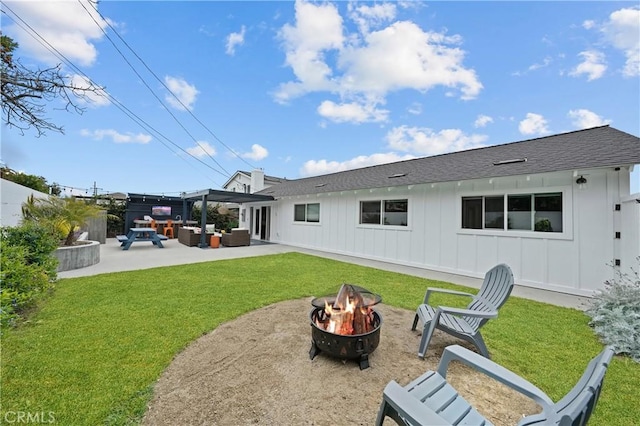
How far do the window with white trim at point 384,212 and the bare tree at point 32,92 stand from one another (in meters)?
8.90

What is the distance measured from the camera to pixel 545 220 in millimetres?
6617

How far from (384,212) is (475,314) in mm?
7451

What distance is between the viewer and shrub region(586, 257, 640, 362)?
346 cm

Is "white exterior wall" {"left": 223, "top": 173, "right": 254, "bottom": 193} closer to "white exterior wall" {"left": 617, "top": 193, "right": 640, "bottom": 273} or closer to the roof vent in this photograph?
the roof vent

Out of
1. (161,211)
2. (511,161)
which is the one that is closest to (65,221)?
(161,211)

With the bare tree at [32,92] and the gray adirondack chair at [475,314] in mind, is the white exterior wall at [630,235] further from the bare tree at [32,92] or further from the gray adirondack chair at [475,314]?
the bare tree at [32,92]

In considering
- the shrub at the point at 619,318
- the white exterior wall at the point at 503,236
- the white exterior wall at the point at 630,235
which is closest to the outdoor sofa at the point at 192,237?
the white exterior wall at the point at 503,236

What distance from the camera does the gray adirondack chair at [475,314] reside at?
312cm

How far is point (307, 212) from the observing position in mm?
13984

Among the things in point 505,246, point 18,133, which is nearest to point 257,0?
point 18,133

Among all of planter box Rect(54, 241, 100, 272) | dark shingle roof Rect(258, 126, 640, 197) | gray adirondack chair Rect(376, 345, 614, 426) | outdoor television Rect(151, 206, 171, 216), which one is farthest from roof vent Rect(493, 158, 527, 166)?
outdoor television Rect(151, 206, 171, 216)

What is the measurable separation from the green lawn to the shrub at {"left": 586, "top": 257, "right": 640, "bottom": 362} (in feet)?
0.60

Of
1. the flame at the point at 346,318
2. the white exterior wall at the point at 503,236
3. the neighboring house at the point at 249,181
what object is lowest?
the flame at the point at 346,318

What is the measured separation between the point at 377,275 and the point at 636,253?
208 inches
